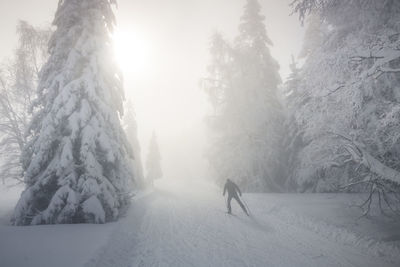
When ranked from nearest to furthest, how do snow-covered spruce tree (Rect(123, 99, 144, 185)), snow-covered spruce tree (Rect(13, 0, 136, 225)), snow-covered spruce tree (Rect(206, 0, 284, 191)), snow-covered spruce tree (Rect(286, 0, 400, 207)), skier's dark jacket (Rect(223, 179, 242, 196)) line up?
snow-covered spruce tree (Rect(286, 0, 400, 207)), snow-covered spruce tree (Rect(13, 0, 136, 225)), skier's dark jacket (Rect(223, 179, 242, 196)), snow-covered spruce tree (Rect(206, 0, 284, 191)), snow-covered spruce tree (Rect(123, 99, 144, 185))

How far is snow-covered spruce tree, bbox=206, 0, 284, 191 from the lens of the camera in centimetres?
1798

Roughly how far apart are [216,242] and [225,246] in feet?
1.49

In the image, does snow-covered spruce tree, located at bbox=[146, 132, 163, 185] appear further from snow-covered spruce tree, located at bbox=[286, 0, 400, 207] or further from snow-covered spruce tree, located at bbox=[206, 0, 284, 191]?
snow-covered spruce tree, located at bbox=[286, 0, 400, 207]

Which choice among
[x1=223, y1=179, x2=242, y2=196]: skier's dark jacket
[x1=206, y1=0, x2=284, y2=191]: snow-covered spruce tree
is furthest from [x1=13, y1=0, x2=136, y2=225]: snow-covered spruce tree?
[x1=206, y1=0, x2=284, y2=191]: snow-covered spruce tree

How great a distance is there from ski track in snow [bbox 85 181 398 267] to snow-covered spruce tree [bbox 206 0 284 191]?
27.2 ft

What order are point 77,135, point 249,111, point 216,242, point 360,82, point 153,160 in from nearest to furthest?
point 360,82
point 216,242
point 77,135
point 249,111
point 153,160

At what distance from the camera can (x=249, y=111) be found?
1886 centimetres

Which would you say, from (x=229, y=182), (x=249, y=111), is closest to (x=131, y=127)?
(x=249, y=111)

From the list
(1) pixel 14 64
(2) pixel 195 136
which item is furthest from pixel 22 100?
(2) pixel 195 136

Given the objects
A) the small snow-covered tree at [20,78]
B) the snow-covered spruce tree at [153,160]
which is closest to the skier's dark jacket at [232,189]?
the small snow-covered tree at [20,78]

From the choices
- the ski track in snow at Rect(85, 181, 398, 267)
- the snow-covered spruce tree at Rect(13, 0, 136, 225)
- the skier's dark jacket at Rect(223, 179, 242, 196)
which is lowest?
the ski track in snow at Rect(85, 181, 398, 267)

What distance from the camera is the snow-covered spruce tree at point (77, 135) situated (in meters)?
8.35

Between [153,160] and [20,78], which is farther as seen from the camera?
[153,160]

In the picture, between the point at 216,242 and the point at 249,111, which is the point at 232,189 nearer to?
the point at 216,242
